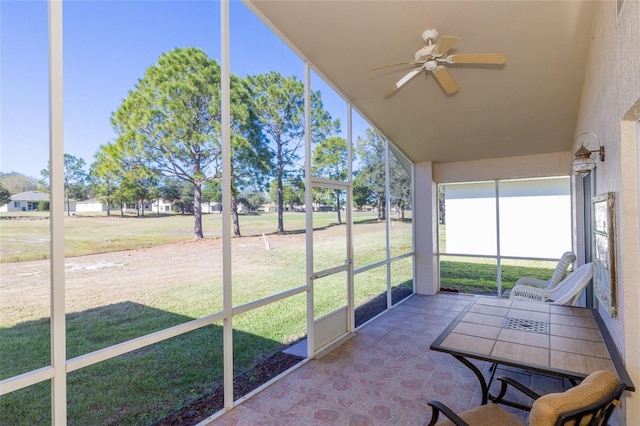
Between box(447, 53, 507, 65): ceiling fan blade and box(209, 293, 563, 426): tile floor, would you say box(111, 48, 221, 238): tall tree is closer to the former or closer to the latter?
box(209, 293, 563, 426): tile floor

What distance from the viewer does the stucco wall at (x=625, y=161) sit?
1.94 m

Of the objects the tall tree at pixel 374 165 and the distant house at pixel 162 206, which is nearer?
the distant house at pixel 162 206

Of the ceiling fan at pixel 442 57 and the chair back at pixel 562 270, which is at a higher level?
the ceiling fan at pixel 442 57

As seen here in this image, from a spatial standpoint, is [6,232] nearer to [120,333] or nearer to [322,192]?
[120,333]

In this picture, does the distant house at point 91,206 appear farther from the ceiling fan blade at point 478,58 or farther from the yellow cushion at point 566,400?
the ceiling fan blade at point 478,58

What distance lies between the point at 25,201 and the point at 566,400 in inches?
119

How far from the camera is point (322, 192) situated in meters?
4.29

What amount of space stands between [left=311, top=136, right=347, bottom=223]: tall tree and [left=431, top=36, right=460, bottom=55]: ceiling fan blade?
6.26 feet

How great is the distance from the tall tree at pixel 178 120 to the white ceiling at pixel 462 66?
952 mm

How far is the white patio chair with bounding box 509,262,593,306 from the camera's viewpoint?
3584 millimetres

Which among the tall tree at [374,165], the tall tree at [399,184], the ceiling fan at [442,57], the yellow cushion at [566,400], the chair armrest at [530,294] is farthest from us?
the tall tree at [399,184]

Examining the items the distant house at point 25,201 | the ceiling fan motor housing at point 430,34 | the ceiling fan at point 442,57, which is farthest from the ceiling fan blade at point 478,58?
the distant house at point 25,201

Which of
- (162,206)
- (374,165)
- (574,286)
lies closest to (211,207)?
(162,206)

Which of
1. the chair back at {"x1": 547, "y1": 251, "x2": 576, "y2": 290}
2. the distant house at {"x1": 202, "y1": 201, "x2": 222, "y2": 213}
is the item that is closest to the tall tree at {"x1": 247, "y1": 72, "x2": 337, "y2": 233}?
the distant house at {"x1": 202, "y1": 201, "x2": 222, "y2": 213}
